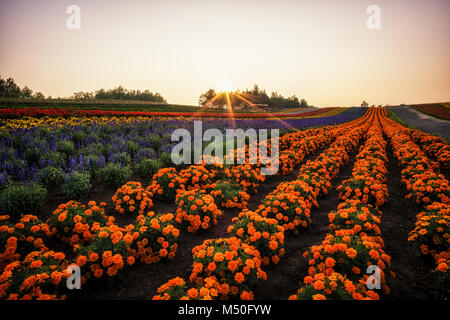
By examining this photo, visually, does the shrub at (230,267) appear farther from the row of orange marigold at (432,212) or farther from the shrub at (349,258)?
the row of orange marigold at (432,212)

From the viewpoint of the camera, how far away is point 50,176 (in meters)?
6.21

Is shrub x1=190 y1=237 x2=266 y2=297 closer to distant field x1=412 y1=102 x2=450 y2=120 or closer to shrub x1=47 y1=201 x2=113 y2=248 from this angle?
shrub x1=47 y1=201 x2=113 y2=248

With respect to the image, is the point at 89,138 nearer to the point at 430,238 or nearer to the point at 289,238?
the point at 289,238

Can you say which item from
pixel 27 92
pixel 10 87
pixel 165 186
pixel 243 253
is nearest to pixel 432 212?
pixel 243 253

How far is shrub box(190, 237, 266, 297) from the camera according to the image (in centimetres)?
307

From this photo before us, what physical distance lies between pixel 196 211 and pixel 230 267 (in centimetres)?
200

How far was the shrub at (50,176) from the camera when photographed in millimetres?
6145

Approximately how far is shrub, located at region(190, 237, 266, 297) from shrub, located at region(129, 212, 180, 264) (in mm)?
829

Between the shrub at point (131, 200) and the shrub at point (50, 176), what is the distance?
93.2 inches

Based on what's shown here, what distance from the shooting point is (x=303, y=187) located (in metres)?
5.84

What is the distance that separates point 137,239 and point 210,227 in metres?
1.86

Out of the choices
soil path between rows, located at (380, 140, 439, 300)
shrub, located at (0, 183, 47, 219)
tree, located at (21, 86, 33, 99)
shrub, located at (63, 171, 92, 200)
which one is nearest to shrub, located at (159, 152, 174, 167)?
shrub, located at (63, 171, 92, 200)

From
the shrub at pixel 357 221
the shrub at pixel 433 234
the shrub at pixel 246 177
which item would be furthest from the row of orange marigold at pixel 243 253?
the shrub at pixel 433 234
